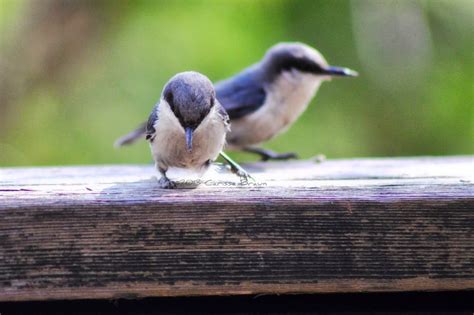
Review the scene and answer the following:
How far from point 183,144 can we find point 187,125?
0.31ft

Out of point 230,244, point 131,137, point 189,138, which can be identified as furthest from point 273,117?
point 230,244

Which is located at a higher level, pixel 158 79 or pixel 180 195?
pixel 180 195

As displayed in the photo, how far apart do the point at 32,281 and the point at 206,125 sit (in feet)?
4.02

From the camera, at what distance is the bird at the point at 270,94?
471 centimetres

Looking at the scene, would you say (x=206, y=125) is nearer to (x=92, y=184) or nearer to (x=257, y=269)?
(x=92, y=184)

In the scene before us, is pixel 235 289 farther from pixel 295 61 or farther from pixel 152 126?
pixel 295 61

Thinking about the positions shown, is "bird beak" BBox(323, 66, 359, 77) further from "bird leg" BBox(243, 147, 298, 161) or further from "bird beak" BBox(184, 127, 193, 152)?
"bird beak" BBox(184, 127, 193, 152)

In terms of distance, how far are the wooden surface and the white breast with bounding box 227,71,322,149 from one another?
2.97m

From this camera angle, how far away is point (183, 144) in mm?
2764

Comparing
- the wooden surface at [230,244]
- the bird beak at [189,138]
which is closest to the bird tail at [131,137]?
the bird beak at [189,138]

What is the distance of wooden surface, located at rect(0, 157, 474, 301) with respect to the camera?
165 cm

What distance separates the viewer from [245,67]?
5.00 meters

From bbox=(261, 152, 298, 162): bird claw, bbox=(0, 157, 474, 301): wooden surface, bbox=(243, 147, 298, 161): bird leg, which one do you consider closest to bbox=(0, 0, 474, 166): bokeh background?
bbox=(243, 147, 298, 161): bird leg

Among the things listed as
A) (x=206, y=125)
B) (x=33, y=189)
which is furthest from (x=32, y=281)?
(x=206, y=125)
